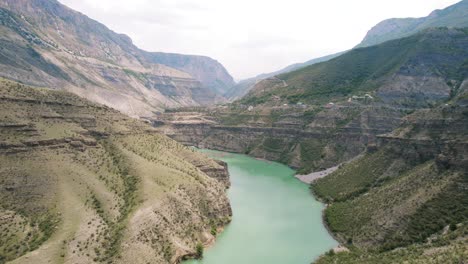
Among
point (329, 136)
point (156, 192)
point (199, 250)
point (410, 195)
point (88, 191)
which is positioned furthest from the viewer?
point (329, 136)

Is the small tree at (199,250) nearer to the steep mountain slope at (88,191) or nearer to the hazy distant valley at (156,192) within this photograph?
the hazy distant valley at (156,192)

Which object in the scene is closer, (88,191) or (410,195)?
(88,191)

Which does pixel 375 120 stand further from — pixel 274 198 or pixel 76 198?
pixel 76 198

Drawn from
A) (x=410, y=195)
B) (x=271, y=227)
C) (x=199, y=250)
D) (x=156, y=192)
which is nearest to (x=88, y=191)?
(x=156, y=192)

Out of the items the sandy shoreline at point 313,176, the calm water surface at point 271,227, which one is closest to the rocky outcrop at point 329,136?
the sandy shoreline at point 313,176

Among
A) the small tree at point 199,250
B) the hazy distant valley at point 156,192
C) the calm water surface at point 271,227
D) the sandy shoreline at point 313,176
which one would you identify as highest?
the hazy distant valley at point 156,192

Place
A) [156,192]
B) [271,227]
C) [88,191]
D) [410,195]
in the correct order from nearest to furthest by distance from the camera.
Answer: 1. [88,191]
2. [156,192]
3. [410,195]
4. [271,227]

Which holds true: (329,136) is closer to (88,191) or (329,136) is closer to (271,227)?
(271,227)

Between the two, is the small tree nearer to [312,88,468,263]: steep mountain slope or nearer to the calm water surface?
the calm water surface
